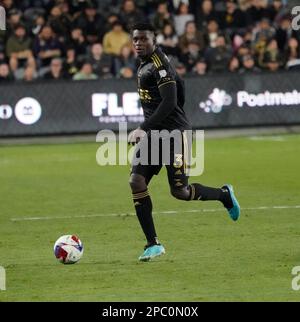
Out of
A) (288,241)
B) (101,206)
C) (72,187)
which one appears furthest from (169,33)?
(288,241)

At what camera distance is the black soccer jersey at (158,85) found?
1016 centimetres

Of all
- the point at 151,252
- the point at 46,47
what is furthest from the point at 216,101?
the point at 151,252

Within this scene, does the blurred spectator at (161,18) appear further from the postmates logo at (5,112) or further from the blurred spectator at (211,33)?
the postmates logo at (5,112)

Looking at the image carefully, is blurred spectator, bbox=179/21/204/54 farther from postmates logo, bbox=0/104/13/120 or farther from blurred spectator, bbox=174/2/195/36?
postmates logo, bbox=0/104/13/120

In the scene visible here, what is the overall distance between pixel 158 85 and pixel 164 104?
21 centimetres

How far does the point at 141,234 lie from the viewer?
11.9 m

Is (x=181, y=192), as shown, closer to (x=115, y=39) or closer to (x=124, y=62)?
(x=124, y=62)

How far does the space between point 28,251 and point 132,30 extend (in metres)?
2.57

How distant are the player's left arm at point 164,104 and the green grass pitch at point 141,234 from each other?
52.8 inches

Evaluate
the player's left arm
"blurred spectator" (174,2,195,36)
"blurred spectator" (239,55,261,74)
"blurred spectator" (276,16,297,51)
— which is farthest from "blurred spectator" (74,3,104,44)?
A: the player's left arm

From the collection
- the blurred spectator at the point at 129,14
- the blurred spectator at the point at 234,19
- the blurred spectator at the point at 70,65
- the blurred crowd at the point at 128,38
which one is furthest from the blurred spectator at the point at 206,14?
the blurred spectator at the point at 70,65

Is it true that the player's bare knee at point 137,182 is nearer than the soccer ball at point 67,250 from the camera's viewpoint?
No

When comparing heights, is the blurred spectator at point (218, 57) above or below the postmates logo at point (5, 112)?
A: above
